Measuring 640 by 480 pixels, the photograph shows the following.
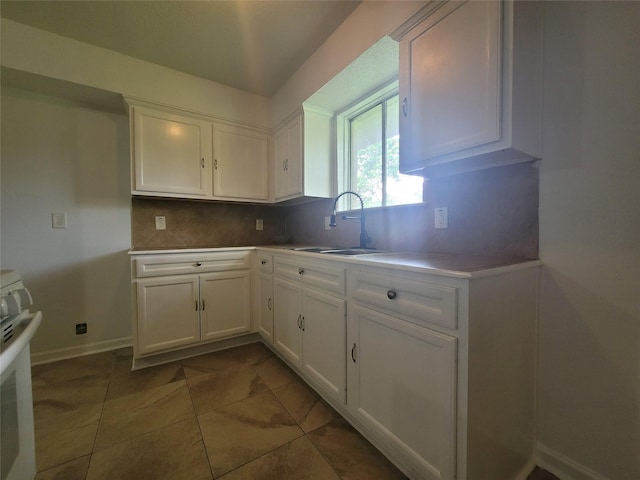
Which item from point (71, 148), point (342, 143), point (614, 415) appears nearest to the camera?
point (614, 415)

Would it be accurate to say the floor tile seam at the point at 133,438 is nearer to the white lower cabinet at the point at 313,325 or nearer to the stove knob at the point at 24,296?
the white lower cabinet at the point at 313,325

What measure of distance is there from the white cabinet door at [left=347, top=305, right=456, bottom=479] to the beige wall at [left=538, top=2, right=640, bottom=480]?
1.91ft

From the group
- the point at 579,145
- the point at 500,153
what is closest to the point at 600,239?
the point at 579,145

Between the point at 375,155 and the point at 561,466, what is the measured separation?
198 centimetres

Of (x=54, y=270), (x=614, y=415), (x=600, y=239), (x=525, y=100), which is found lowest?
(x=614, y=415)

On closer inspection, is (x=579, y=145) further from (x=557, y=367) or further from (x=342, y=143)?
(x=342, y=143)

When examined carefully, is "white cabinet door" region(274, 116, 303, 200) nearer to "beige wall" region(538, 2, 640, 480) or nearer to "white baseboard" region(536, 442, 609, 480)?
"beige wall" region(538, 2, 640, 480)

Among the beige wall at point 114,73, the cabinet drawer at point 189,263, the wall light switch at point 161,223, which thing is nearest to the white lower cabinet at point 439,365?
the cabinet drawer at point 189,263

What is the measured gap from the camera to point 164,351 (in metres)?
2.08

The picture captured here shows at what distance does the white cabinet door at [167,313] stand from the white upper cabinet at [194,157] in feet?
2.49

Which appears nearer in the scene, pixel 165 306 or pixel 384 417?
pixel 384 417

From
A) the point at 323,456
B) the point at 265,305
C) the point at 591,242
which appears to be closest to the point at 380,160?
the point at 591,242

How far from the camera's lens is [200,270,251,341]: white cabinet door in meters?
2.21

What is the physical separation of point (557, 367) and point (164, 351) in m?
2.42
